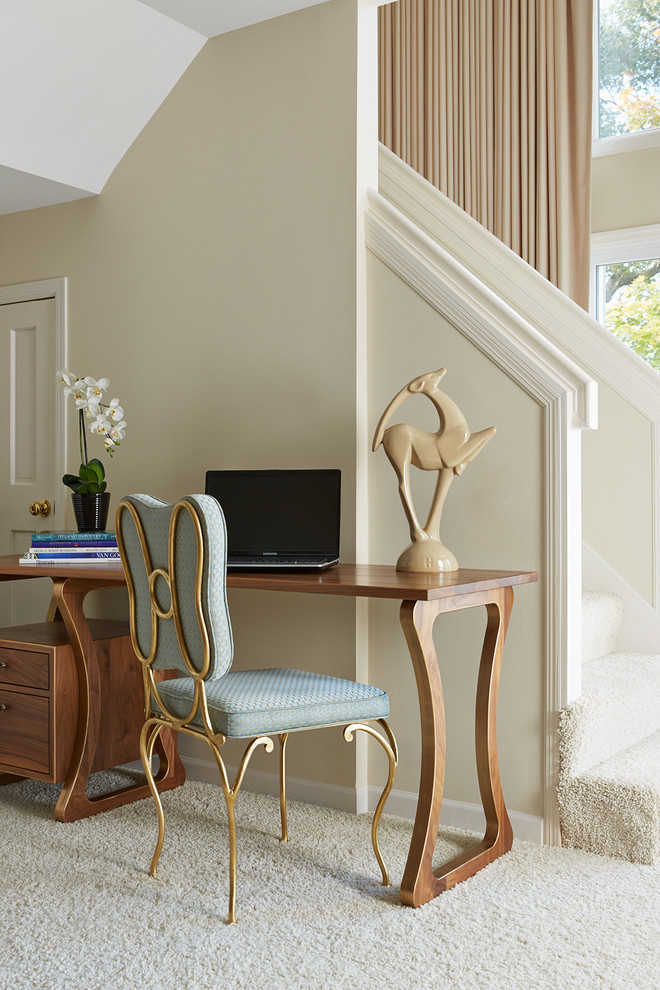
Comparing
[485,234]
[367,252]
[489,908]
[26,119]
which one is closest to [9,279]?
[26,119]

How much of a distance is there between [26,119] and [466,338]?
1.68 m

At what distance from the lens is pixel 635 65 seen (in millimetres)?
4496

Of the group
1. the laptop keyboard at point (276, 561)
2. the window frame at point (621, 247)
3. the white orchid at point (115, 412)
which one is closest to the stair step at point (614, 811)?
the laptop keyboard at point (276, 561)

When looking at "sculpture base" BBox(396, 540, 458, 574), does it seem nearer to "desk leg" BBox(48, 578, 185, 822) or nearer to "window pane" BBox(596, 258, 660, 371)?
"desk leg" BBox(48, 578, 185, 822)

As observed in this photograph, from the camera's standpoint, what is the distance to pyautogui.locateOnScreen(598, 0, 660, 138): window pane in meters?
4.45

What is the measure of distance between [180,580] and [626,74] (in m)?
3.75

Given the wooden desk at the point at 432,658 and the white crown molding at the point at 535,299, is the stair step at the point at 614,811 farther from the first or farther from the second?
the white crown molding at the point at 535,299

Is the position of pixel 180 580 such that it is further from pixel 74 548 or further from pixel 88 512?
pixel 88 512

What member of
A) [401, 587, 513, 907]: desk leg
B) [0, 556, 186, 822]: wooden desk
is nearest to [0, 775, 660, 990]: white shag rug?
[401, 587, 513, 907]: desk leg

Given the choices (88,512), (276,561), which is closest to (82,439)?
(88,512)

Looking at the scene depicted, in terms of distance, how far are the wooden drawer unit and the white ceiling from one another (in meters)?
1.62

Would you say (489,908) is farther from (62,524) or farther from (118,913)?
(62,524)

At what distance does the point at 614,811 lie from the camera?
2.40 metres

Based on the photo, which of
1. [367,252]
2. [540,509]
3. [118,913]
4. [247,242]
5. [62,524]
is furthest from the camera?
[62,524]
